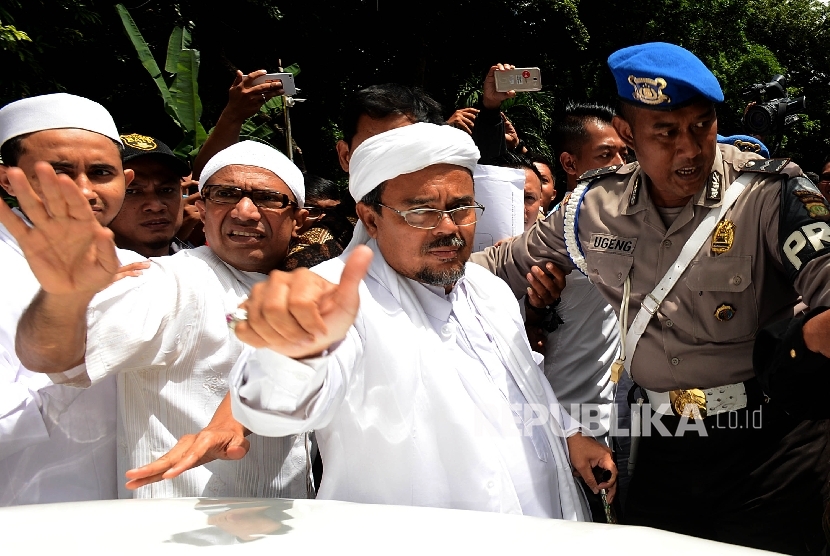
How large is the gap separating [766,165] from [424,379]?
1215 millimetres

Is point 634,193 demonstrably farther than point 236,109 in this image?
No

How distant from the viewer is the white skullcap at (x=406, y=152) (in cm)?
241

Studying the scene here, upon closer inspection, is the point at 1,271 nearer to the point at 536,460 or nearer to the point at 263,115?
the point at 536,460

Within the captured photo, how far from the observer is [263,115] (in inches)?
303

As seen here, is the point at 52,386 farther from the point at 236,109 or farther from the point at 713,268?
the point at 236,109

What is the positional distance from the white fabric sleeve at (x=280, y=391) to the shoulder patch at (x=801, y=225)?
50.7 inches

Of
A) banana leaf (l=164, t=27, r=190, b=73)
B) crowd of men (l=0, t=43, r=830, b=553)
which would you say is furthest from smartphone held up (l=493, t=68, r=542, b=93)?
banana leaf (l=164, t=27, r=190, b=73)

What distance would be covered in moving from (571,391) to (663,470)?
0.76 meters

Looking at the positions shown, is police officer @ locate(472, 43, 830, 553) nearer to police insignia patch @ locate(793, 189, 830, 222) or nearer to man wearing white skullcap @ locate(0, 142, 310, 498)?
police insignia patch @ locate(793, 189, 830, 222)

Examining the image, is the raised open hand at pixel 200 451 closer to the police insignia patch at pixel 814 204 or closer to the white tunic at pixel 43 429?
the white tunic at pixel 43 429

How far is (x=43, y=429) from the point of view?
2.17 metres

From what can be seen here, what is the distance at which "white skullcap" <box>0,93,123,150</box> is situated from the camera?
→ 2.46m

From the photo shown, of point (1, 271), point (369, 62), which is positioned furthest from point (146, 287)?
point (369, 62)

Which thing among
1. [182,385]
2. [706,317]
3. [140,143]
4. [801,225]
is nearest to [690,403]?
[706,317]
